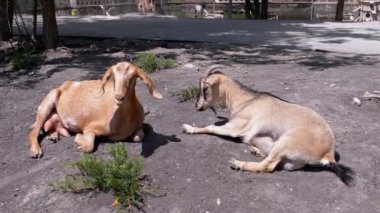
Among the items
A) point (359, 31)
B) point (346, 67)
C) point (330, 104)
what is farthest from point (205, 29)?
point (330, 104)

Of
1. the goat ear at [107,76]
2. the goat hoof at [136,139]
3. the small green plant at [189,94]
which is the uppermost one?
the goat ear at [107,76]

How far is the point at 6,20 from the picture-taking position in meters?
13.2

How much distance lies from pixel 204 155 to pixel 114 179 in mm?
1073

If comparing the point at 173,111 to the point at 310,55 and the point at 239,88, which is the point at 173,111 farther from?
the point at 310,55

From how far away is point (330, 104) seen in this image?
22.4 feet

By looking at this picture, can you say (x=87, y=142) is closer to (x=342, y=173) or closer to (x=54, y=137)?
(x=54, y=137)

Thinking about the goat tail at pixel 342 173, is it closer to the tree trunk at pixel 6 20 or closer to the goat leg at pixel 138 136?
the goat leg at pixel 138 136

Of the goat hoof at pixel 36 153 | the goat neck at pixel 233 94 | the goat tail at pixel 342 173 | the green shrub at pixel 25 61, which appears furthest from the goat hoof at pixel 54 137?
the green shrub at pixel 25 61

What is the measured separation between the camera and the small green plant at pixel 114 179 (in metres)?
4.57

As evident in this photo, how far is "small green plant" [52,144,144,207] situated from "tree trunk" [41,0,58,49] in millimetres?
7694

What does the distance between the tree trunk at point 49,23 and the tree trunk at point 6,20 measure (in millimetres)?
1183

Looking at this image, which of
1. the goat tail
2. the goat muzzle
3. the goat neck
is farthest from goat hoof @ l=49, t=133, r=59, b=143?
the goat tail

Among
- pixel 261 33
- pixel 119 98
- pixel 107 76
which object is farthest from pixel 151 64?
pixel 261 33

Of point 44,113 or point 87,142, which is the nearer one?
point 87,142
